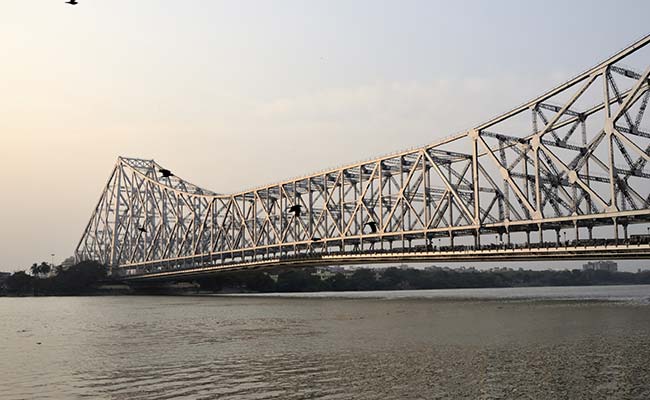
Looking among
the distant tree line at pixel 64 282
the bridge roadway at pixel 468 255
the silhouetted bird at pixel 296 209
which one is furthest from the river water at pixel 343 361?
the distant tree line at pixel 64 282

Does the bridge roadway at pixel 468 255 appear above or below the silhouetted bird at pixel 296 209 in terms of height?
below

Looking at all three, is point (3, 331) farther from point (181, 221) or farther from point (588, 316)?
point (181, 221)

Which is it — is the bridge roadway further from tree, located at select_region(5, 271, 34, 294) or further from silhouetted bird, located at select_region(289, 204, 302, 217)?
tree, located at select_region(5, 271, 34, 294)

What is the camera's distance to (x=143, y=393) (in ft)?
62.5

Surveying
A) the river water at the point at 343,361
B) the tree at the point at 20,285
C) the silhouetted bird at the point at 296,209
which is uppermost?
the silhouetted bird at the point at 296,209

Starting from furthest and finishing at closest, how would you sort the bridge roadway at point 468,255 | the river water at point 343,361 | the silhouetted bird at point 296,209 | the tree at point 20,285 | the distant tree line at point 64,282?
the tree at point 20,285, the distant tree line at point 64,282, the silhouetted bird at point 296,209, the bridge roadway at point 468,255, the river water at point 343,361

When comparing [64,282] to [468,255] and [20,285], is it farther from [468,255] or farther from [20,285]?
[468,255]

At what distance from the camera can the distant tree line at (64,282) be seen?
438 feet

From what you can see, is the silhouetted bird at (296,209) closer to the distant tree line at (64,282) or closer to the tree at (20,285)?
the distant tree line at (64,282)

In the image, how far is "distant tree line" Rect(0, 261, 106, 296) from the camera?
13350 centimetres

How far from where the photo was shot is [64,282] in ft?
444

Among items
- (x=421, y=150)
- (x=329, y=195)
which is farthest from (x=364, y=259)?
(x=329, y=195)

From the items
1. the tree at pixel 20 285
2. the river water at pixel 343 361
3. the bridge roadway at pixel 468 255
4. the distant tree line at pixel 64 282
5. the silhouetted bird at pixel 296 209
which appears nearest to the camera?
the river water at pixel 343 361

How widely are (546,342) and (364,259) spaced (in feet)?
156
